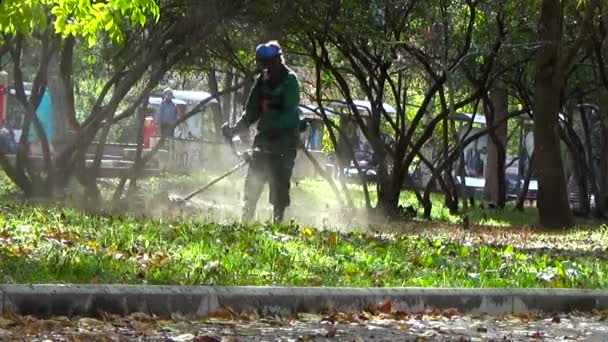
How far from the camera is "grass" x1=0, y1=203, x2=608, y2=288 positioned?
7789 millimetres

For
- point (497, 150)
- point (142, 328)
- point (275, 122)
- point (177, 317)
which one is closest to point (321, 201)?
point (497, 150)

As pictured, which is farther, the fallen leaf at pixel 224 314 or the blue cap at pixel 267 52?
the blue cap at pixel 267 52

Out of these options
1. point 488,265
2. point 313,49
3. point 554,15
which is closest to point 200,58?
point 313,49

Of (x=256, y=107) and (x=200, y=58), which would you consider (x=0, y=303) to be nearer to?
(x=256, y=107)

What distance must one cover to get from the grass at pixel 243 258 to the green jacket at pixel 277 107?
1385mm

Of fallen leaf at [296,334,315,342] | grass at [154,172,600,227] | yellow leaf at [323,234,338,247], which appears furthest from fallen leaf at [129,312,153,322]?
grass at [154,172,600,227]

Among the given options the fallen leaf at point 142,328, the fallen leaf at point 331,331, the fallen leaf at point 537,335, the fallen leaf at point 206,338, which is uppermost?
the fallen leaf at point 142,328

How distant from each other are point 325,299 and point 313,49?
13354 mm

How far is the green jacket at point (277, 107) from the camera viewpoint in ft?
40.9

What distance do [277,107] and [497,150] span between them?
53.3ft

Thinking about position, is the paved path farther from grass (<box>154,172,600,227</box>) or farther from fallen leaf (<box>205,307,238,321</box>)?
grass (<box>154,172,600,227</box>)

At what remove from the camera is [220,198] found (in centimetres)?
2028

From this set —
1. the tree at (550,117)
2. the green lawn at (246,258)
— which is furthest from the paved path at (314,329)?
the tree at (550,117)

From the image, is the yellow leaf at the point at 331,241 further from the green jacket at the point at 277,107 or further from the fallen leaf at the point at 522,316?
the fallen leaf at the point at 522,316
